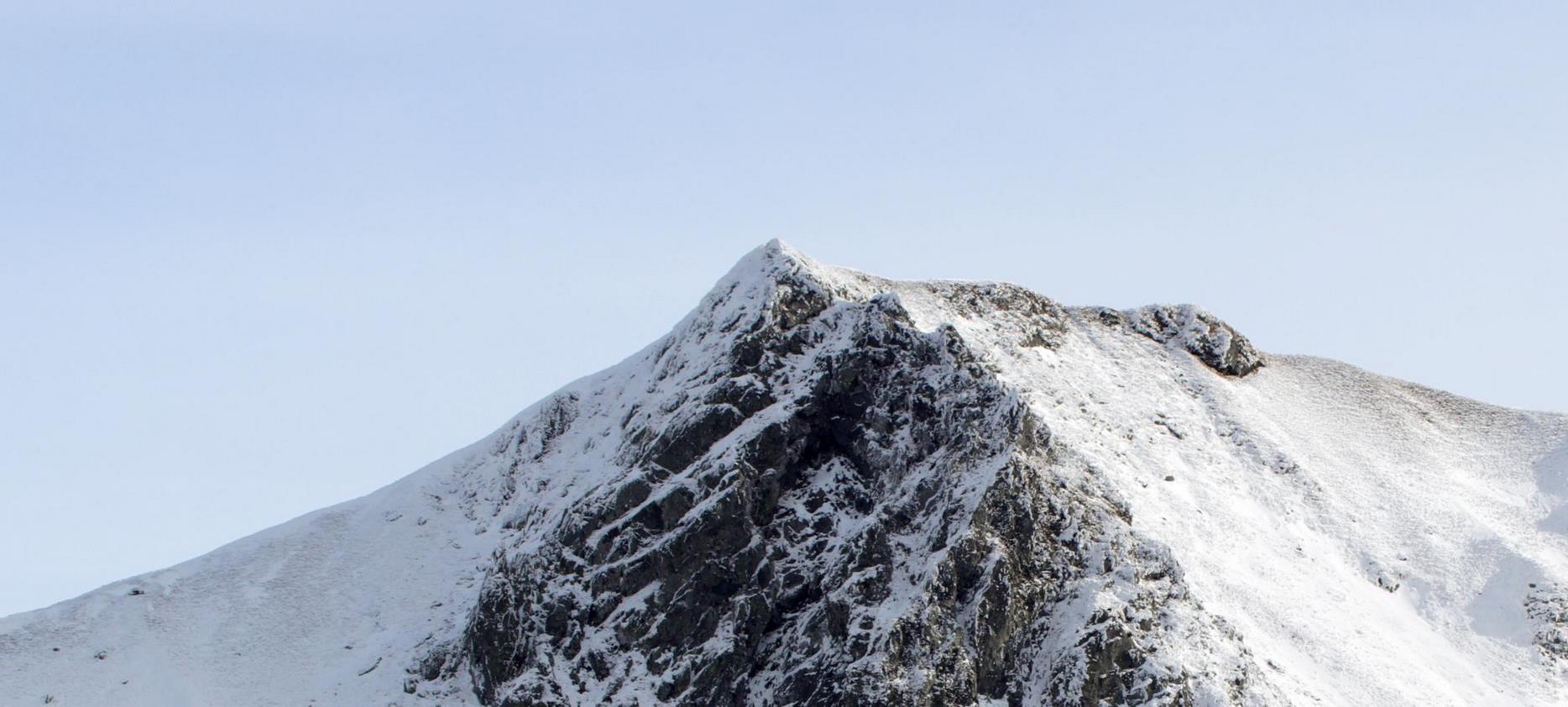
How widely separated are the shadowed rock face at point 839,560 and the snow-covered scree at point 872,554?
112mm

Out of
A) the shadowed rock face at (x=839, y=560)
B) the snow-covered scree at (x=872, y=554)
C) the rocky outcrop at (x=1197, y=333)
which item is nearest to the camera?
the shadowed rock face at (x=839, y=560)

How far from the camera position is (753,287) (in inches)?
2886

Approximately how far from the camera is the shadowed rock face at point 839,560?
201 ft

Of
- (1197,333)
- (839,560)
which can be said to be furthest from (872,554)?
(1197,333)

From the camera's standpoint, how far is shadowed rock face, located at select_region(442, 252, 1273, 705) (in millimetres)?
61188

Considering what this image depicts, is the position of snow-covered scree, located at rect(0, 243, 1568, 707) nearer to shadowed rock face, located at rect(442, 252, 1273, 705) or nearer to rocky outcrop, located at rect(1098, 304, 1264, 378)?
shadowed rock face, located at rect(442, 252, 1273, 705)

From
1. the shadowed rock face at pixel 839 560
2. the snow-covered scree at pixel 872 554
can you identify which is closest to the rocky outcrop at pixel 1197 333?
the snow-covered scree at pixel 872 554

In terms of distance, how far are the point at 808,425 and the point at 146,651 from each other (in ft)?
96.5

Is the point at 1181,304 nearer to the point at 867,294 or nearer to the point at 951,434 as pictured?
the point at 867,294

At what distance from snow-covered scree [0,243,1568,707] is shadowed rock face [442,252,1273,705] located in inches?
4.4

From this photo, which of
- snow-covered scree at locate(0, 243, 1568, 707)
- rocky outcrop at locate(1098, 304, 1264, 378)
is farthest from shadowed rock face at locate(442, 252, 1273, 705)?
rocky outcrop at locate(1098, 304, 1264, 378)

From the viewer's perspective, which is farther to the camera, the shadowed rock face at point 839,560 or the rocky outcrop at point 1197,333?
the rocky outcrop at point 1197,333

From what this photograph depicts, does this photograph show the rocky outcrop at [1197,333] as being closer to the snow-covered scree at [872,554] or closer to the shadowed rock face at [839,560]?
the snow-covered scree at [872,554]

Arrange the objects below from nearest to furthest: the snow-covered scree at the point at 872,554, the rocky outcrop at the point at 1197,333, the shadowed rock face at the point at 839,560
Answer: the shadowed rock face at the point at 839,560 → the snow-covered scree at the point at 872,554 → the rocky outcrop at the point at 1197,333
